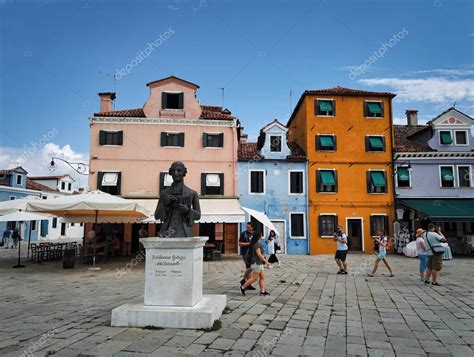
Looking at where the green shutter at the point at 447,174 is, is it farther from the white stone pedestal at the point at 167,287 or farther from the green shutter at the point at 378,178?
the white stone pedestal at the point at 167,287

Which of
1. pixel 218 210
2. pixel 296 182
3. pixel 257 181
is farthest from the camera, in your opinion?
pixel 296 182

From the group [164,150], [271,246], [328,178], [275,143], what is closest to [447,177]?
[328,178]

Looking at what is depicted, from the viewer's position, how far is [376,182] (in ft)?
77.8

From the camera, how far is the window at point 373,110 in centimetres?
2480

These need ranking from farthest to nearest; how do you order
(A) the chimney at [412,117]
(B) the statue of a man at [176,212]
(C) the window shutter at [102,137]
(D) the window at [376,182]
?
1. (A) the chimney at [412,117]
2. (D) the window at [376,182]
3. (C) the window shutter at [102,137]
4. (B) the statue of a man at [176,212]

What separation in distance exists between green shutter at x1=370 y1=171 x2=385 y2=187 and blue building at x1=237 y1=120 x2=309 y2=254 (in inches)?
177

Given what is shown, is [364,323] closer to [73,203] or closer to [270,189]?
[73,203]

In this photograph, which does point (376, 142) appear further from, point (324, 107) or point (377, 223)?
point (377, 223)

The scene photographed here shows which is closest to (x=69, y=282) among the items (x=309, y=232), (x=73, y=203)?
(x=73, y=203)

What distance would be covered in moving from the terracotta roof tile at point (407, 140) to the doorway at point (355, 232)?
5610 mm

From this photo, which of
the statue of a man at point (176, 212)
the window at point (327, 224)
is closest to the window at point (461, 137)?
the window at point (327, 224)

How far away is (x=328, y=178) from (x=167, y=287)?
19061 mm

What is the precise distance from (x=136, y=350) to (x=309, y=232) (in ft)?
63.7

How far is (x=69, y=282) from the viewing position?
36.1ft
